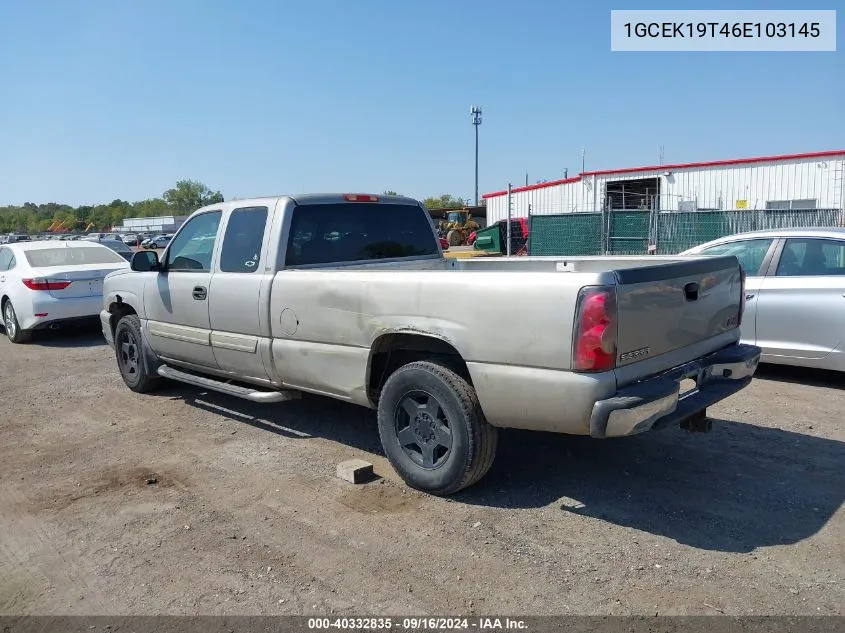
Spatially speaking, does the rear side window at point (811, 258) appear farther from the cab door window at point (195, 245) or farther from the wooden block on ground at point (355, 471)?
the cab door window at point (195, 245)

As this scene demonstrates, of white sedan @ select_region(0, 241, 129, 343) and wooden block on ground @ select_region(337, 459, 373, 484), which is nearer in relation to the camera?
wooden block on ground @ select_region(337, 459, 373, 484)

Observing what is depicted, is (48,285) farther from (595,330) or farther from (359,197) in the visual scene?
(595,330)

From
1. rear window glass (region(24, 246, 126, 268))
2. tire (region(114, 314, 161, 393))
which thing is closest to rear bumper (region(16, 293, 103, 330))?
rear window glass (region(24, 246, 126, 268))

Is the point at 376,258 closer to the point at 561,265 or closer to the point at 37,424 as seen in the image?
the point at 561,265

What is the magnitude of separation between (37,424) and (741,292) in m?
6.11

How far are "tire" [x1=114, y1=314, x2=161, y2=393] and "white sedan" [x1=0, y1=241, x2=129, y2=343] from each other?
353 cm

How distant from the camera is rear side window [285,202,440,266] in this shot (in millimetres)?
5434

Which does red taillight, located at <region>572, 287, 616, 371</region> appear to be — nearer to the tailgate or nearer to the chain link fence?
the tailgate

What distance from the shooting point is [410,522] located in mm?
4043

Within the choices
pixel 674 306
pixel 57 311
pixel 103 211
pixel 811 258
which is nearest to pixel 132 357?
pixel 57 311

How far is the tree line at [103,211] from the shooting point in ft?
423

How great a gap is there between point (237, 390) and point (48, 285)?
20.5 ft

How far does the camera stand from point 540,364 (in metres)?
3.70

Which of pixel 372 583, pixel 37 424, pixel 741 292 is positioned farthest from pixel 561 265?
pixel 37 424
